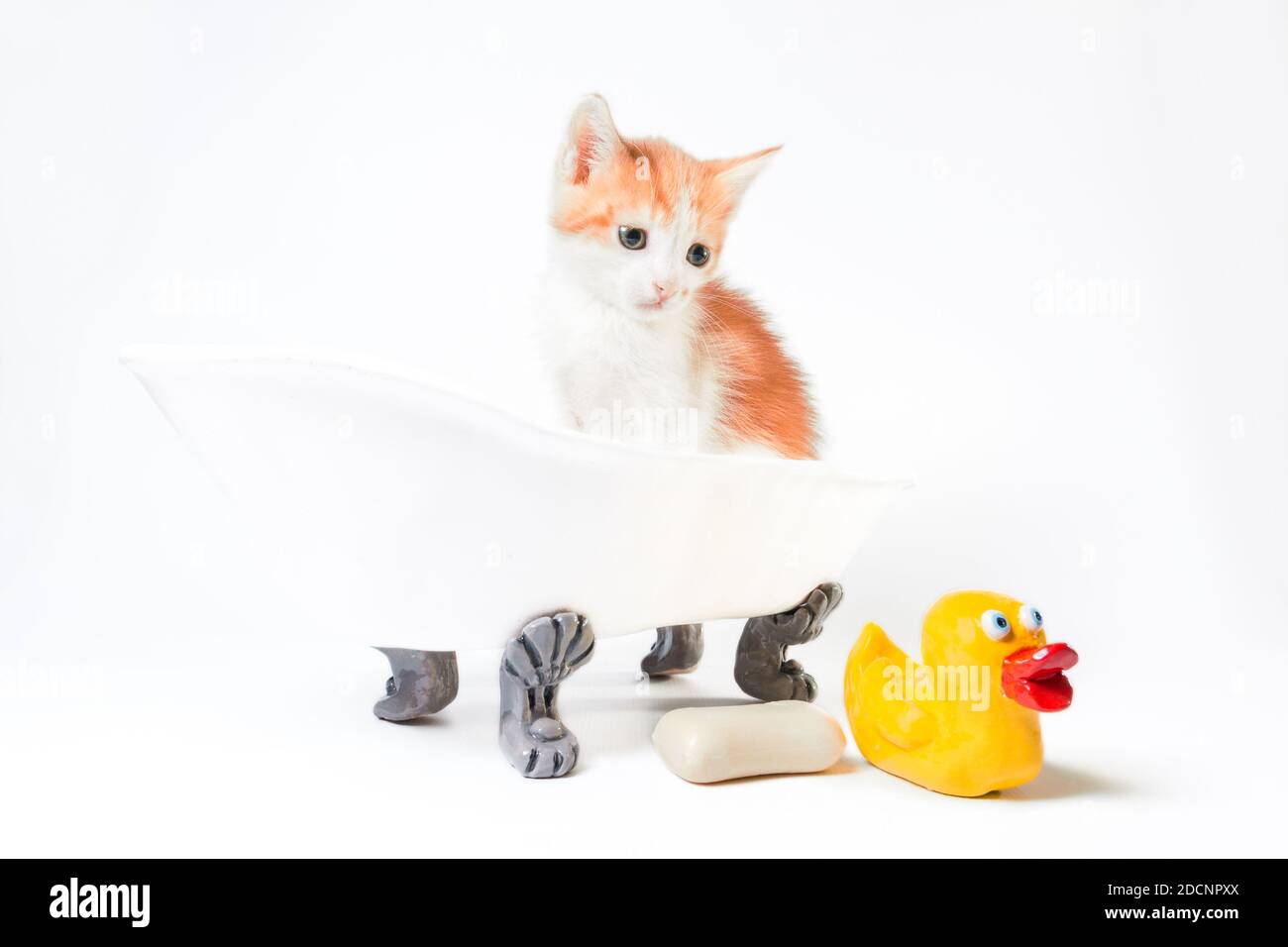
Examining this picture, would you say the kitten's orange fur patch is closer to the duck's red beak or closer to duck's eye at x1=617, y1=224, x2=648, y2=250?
duck's eye at x1=617, y1=224, x2=648, y2=250

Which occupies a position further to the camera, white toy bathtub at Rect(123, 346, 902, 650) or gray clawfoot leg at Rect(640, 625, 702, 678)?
gray clawfoot leg at Rect(640, 625, 702, 678)

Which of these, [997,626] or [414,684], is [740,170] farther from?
[414,684]

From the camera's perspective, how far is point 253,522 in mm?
1340

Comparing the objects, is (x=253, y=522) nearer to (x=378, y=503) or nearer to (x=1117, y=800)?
(x=378, y=503)

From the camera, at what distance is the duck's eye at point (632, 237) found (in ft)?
4.94

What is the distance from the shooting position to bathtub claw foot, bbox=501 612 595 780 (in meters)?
1.36

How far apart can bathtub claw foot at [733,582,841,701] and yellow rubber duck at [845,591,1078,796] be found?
34 cm

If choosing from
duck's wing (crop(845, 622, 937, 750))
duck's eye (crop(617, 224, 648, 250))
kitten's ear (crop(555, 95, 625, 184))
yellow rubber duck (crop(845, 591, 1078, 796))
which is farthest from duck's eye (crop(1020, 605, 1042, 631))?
kitten's ear (crop(555, 95, 625, 184))

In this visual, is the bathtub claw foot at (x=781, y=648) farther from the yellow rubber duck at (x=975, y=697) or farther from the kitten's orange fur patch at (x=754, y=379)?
the yellow rubber duck at (x=975, y=697)

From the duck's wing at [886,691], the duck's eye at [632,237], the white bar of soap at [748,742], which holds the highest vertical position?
the duck's eye at [632,237]

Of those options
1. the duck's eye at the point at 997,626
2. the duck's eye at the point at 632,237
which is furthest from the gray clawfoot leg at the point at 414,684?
the duck's eye at the point at 997,626

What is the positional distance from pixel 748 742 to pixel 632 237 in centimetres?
65

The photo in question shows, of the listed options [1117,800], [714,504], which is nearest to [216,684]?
[714,504]

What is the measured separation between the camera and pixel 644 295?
1.51 meters
